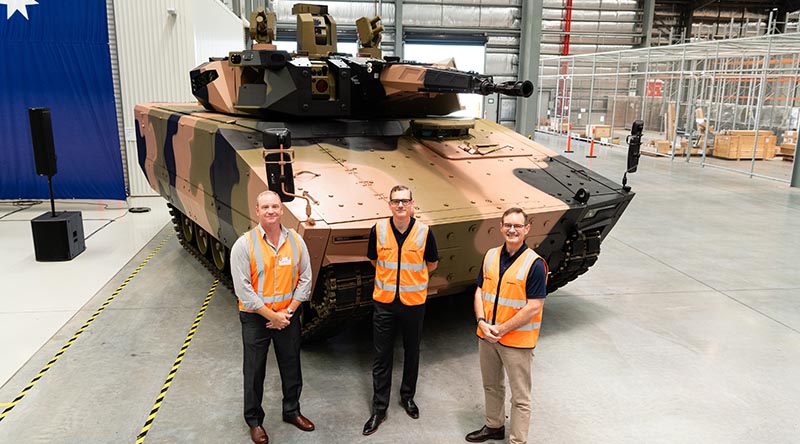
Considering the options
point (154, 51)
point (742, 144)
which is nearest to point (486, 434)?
point (154, 51)

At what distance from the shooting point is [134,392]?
5.18 meters

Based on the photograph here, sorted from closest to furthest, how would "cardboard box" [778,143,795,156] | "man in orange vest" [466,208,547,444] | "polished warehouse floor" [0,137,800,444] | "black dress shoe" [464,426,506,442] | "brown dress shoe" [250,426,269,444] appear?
"man in orange vest" [466,208,547,444]
"brown dress shoe" [250,426,269,444]
"black dress shoe" [464,426,506,442]
"polished warehouse floor" [0,137,800,444]
"cardboard box" [778,143,795,156]

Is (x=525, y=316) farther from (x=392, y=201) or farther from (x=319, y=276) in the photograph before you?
(x=319, y=276)

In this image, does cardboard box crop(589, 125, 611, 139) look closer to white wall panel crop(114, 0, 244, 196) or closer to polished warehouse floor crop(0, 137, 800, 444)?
polished warehouse floor crop(0, 137, 800, 444)

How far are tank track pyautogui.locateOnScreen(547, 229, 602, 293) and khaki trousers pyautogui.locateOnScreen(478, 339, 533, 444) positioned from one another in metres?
2.22

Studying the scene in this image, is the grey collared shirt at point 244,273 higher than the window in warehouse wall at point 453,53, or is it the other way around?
the window in warehouse wall at point 453,53

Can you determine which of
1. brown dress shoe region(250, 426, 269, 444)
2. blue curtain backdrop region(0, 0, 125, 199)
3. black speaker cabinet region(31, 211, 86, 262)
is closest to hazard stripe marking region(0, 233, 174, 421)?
black speaker cabinet region(31, 211, 86, 262)

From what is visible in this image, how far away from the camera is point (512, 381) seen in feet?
13.4

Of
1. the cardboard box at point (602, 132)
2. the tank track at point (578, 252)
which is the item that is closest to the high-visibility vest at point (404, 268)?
the tank track at point (578, 252)

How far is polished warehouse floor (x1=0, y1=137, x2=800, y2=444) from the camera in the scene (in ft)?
15.5

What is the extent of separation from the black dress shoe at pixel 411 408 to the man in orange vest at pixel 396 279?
241 mm

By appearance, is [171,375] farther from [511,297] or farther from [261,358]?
[511,297]

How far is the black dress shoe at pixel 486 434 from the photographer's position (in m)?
4.51

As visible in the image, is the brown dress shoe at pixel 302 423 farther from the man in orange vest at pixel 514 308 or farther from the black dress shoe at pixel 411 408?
the man in orange vest at pixel 514 308
